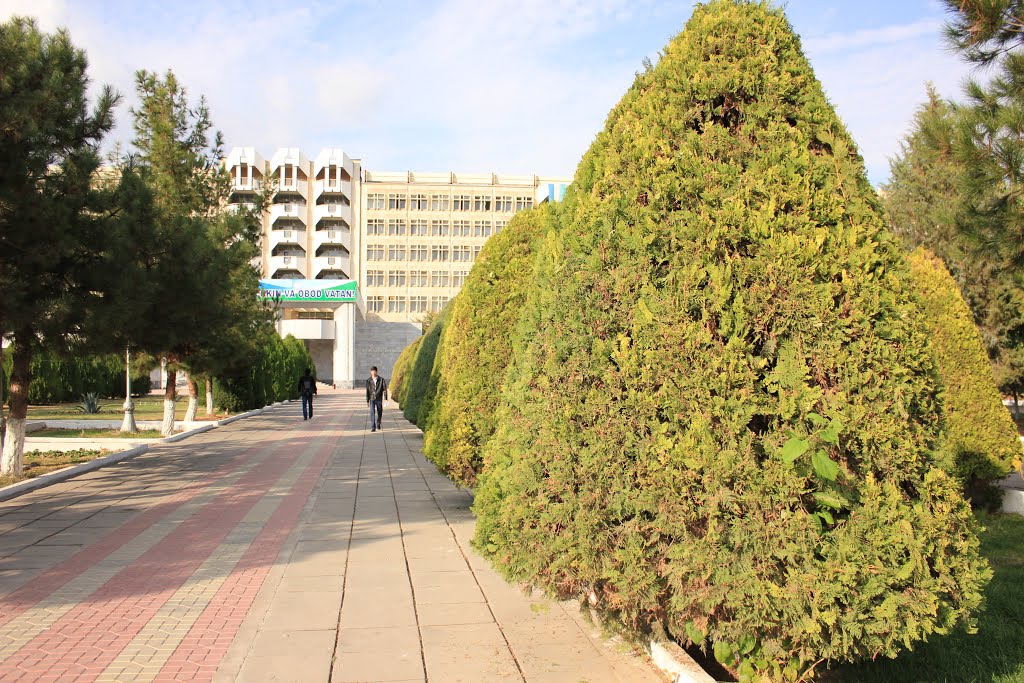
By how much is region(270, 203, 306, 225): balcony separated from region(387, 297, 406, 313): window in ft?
41.9

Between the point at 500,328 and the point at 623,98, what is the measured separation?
4199 millimetres

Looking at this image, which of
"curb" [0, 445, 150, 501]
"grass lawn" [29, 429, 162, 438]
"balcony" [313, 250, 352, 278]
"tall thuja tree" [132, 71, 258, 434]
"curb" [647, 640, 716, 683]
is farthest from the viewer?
"balcony" [313, 250, 352, 278]

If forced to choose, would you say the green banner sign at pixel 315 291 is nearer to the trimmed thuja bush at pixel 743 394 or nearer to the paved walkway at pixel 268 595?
the paved walkway at pixel 268 595

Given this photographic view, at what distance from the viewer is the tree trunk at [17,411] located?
11258 millimetres

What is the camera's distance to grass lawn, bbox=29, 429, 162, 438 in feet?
59.0

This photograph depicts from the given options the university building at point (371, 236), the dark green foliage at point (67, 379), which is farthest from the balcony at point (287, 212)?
the dark green foliage at point (67, 379)

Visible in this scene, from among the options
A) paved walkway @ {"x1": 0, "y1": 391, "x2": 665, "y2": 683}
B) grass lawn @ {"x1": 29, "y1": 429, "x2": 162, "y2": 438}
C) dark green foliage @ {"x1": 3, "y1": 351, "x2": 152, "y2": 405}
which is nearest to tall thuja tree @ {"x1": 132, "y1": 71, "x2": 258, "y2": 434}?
grass lawn @ {"x1": 29, "y1": 429, "x2": 162, "y2": 438}

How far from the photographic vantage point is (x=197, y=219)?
15.1m

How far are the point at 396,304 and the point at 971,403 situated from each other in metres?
76.4

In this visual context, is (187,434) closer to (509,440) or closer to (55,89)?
(55,89)

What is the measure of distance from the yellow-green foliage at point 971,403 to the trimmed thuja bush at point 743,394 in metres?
6.43

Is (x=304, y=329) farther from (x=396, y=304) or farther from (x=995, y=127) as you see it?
(x=995, y=127)

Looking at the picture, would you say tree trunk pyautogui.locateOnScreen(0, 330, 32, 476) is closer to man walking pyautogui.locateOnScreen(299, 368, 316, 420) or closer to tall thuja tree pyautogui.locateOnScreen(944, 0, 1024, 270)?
tall thuja tree pyautogui.locateOnScreen(944, 0, 1024, 270)

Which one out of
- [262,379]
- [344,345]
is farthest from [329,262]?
[262,379]
